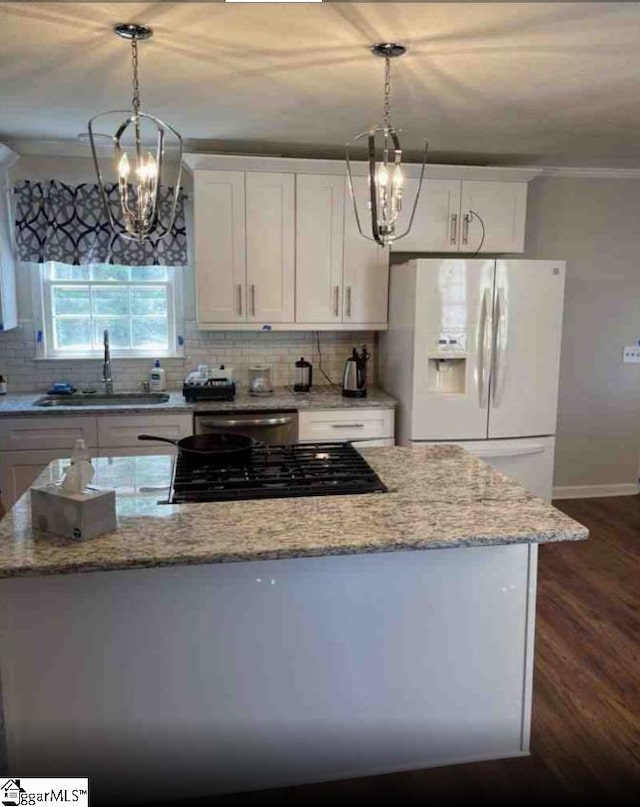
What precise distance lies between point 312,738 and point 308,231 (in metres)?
2.83

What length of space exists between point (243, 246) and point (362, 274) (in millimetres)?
751

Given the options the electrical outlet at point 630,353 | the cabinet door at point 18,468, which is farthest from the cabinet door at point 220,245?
the electrical outlet at point 630,353

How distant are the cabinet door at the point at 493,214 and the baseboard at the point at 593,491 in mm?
1903

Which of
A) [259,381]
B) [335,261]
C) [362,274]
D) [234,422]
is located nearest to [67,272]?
[259,381]

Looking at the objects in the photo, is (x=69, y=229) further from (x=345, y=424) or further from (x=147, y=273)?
(x=345, y=424)

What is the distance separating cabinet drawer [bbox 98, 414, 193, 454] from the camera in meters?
3.62

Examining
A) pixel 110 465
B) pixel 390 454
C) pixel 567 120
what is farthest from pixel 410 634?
pixel 567 120

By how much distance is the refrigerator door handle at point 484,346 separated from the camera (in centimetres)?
367

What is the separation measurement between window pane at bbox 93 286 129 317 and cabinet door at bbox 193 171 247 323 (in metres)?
0.64

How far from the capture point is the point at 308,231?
3889 millimetres

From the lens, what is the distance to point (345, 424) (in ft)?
A: 12.5

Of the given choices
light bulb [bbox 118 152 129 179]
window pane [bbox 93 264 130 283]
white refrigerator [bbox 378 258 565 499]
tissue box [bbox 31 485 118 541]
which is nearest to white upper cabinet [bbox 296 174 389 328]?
white refrigerator [bbox 378 258 565 499]

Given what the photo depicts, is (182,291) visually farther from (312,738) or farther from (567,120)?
(312,738)

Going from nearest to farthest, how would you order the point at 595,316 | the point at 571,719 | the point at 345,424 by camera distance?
the point at 571,719
the point at 345,424
the point at 595,316
